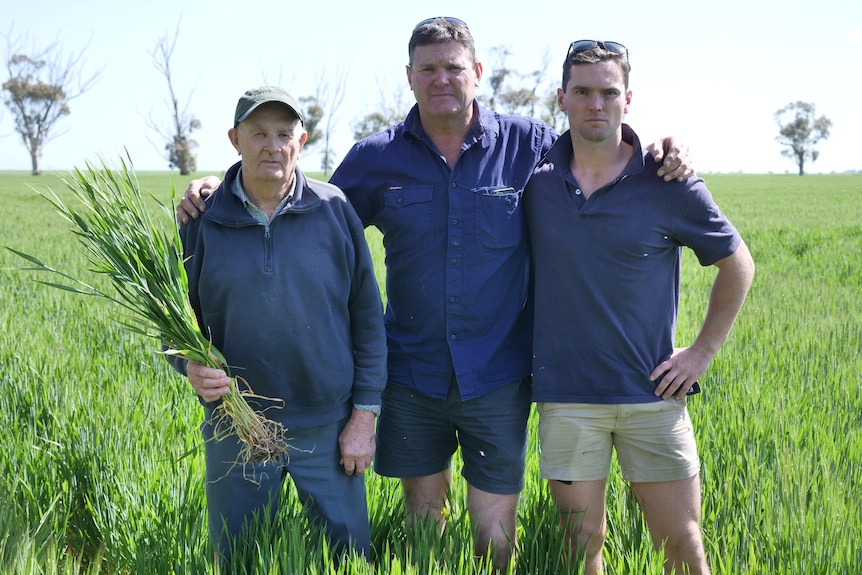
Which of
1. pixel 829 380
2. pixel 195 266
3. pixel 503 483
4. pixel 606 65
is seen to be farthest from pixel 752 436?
pixel 195 266

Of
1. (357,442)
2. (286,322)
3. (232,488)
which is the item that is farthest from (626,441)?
(232,488)

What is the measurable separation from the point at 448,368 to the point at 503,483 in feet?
1.53

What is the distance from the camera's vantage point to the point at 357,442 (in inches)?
102

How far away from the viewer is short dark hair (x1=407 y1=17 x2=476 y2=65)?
270cm

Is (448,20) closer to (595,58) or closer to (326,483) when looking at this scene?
(595,58)

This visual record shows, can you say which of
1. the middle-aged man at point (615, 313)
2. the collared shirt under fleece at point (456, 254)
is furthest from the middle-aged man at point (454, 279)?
the middle-aged man at point (615, 313)

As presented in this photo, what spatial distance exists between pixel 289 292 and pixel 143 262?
17.7 inches

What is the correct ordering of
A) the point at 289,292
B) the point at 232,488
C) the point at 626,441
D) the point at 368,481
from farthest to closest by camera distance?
the point at 368,481 < the point at 626,441 < the point at 232,488 < the point at 289,292

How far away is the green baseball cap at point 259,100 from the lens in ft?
7.72

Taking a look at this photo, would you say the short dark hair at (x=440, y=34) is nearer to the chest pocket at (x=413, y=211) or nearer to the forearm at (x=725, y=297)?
the chest pocket at (x=413, y=211)

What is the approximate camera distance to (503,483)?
278cm

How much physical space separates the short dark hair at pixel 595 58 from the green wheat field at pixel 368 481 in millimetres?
1526

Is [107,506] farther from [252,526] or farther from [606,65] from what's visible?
[606,65]

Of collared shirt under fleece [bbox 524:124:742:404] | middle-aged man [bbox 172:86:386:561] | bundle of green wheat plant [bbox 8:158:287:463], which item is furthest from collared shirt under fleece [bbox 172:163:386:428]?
collared shirt under fleece [bbox 524:124:742:404]
